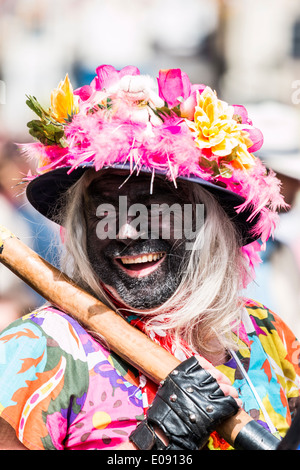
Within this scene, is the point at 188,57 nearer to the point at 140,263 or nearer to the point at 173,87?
the point at 173,87

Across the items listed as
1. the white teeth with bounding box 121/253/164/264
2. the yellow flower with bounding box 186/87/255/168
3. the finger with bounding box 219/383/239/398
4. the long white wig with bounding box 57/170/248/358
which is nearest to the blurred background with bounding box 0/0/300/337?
the long white wig with bounding box 57/170/248/358

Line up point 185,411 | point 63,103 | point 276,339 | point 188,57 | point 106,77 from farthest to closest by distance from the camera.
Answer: point 188,57
point 276,339
point 106,77
point 63,103
point 185,411

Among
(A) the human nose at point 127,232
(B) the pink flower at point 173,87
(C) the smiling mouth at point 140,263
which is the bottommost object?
(C) the smiling mouth at point 140,263

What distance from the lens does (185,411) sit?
1707 millimetres

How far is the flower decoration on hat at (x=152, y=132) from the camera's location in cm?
200

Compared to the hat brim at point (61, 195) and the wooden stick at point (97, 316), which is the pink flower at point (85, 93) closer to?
the hat brim at point (61, 195)

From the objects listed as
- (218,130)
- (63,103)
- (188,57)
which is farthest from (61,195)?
(188,57)

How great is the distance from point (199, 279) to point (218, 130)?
0.58 m

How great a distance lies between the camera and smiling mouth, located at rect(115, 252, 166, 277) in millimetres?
2129

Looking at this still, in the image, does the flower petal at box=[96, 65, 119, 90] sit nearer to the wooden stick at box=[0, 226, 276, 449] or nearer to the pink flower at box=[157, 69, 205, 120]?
the pink flower at box=[157, 69, 205, 120]

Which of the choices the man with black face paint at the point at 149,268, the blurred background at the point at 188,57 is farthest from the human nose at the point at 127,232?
the blurred background at the point at 188,57

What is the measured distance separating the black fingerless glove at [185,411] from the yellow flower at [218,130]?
79 cm

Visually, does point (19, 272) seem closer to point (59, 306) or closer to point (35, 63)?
point (59, 306)

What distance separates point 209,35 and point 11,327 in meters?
3.03
